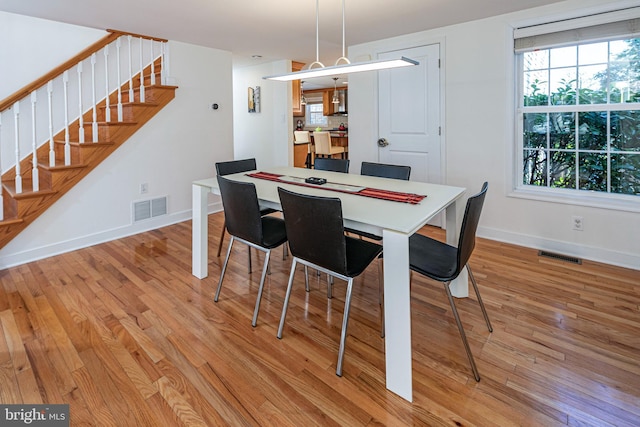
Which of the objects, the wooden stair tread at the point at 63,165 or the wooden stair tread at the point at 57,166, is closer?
the wooden stair tread at the point at 63,165

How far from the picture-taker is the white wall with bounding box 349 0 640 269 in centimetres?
296

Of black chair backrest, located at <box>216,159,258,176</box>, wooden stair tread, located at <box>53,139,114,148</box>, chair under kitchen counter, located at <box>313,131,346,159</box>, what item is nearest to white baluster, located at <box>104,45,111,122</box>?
wooden stair tread, located at <box>53,139,114,148</box>

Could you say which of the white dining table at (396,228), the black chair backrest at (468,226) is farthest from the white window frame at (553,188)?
the black chair backrest at (468,226)

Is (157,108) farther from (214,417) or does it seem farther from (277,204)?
(214,417)

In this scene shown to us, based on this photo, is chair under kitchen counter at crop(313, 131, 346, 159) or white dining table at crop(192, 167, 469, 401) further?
chair under kitchen counter at crop(313, 131, 346, 159)

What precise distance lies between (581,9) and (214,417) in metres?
3.80

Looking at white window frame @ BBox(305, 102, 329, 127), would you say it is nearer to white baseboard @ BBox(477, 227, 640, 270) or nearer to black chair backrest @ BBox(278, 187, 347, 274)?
white baseboard @ BBox(477, 227, 640, 270)

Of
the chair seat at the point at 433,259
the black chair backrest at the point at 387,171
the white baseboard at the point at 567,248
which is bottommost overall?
the white baseboard at the point at 567,248

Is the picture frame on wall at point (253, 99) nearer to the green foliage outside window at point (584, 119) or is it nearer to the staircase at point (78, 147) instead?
the staircase at point (78, 147)

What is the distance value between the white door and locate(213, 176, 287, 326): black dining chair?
226 cm

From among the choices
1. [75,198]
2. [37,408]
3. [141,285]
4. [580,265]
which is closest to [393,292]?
[37,408]

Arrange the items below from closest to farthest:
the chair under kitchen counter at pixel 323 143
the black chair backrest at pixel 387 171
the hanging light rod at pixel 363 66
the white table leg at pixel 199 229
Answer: the hanging light rod at pixel 363 66 → the white table leg at pixel 199 229 → the black chair backrest at pixel 387 171 → the chair under kitchen counter at pixel 323 143

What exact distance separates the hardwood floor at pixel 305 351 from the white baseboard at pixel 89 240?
0.37 m

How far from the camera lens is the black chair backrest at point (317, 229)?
1.60m
